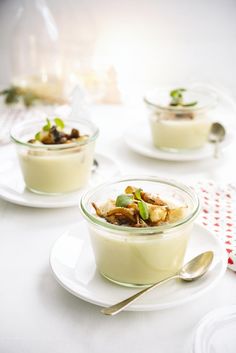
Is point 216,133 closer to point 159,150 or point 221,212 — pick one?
point 159,150

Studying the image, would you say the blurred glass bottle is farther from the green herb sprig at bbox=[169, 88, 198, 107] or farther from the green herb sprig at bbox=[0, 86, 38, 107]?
the green herb sprig at bbox=[169, 88, 198, 107]

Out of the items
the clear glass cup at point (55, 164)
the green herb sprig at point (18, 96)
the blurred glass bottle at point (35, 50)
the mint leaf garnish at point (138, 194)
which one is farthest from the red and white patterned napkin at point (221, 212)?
the blurred glass bottle at point (35, 50)

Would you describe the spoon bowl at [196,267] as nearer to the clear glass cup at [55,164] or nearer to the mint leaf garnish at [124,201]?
the mint leaf garnish at [124,201]

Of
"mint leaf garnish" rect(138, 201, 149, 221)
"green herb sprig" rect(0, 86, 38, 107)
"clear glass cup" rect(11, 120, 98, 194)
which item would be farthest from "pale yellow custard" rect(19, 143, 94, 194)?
"green herb sprig" rect(0, 86, 38, 107)

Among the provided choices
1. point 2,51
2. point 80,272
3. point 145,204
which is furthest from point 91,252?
point 2,51

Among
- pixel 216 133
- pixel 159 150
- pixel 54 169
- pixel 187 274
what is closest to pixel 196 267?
pixel 187 274
